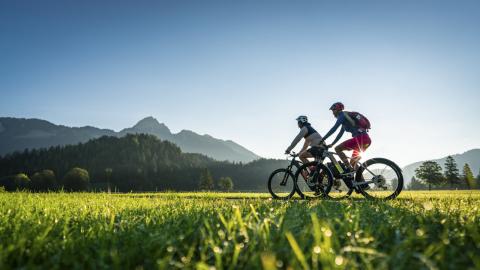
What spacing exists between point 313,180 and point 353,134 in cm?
233

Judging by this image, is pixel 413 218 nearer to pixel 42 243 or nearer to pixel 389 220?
pixel 389 220

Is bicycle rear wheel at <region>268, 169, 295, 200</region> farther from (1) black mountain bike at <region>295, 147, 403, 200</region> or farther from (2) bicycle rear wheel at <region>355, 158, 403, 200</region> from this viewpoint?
(2) bicycle rear wheel at <region>355, 158, 403, 200</region>

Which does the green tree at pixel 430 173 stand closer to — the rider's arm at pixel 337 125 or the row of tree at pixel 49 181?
the rider's arm at pixel 337 125

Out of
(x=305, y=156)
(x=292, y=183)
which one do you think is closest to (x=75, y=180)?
(x=292, y=183)

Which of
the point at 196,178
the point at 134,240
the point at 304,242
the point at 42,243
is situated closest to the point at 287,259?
the point at 304,242

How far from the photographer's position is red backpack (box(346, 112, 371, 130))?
11.3m

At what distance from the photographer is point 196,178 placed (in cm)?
18200

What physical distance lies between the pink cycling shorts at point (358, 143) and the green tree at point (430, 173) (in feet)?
276

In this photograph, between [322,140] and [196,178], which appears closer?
[322,140]

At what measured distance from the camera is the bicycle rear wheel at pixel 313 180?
40.4ft

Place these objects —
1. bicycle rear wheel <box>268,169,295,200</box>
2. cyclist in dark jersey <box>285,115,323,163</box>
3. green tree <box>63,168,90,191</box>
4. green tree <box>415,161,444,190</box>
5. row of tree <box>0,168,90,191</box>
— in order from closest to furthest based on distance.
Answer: cyclist in dark jersey <box>285,115,323,163</box> < bicycle rear wheel <box>268,169,295,200</box> < green tree <box>415,161,444,190</box> < row of tree <box>0,168,90,191</box> < green tree <box>63,168,90,191</box>

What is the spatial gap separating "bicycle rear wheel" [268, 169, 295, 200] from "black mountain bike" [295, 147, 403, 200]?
26.5 inches

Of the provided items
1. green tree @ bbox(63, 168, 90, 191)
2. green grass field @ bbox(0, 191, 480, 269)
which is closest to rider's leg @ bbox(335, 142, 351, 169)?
green grass field @ bbox(0, 191, 480, 269)

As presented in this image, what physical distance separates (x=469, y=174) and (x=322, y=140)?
83.6 metres
